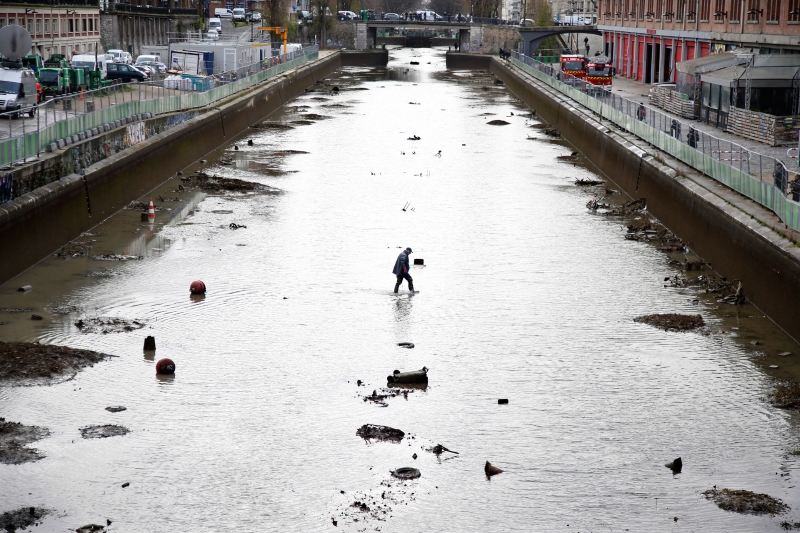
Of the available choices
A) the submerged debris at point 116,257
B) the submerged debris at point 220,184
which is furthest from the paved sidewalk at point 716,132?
the submerged debris at point 220,184

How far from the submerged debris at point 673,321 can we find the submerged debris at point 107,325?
10.6 meters

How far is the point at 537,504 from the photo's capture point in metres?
16.1

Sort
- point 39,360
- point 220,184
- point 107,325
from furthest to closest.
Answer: point 220,184 < point 107,325 < point 39,360

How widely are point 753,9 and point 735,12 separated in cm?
421

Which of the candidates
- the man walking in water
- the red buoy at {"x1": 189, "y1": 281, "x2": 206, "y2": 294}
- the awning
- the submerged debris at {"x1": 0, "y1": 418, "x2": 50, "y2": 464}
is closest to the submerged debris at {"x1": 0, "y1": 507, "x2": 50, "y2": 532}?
the submerged debris at {"x1": 0, "y1": 418, "x2": 50, "y2": 464}

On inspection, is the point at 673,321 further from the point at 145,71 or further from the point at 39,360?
the point at 145,71

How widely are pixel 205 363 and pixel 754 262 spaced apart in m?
12.3

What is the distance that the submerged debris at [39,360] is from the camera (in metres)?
20.6

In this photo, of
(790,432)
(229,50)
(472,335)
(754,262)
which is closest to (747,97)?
(754,262)

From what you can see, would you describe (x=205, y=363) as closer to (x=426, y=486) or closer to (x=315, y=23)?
(x=426, y=486)

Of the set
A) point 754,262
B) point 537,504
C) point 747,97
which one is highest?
point 747,97

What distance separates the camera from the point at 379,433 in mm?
18406

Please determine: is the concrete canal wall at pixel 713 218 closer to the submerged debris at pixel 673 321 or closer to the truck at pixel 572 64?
the submerged debris at pixel 673 321

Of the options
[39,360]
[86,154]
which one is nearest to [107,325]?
[39,360]
